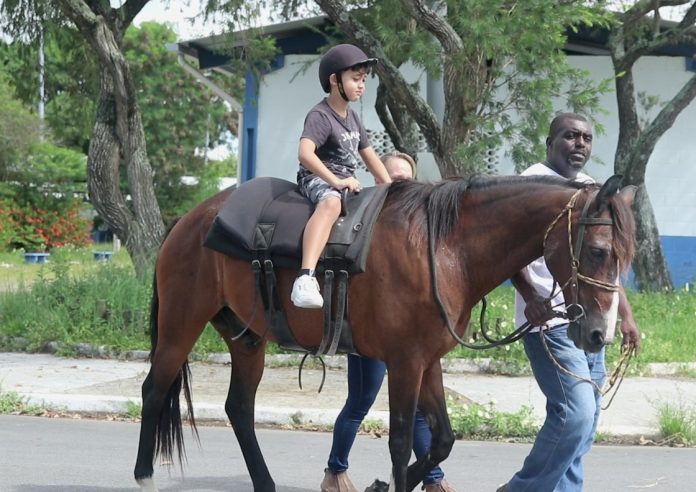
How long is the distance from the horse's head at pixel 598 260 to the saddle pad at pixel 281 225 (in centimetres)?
106

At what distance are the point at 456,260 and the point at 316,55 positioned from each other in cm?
1218

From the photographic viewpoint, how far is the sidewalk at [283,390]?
857 centimetres

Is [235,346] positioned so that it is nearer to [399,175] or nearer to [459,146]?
[399,175]

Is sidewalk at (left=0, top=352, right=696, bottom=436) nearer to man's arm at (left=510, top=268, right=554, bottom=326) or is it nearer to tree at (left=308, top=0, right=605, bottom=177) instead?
tree at (left=308, top=0, right=605, bottom=177)

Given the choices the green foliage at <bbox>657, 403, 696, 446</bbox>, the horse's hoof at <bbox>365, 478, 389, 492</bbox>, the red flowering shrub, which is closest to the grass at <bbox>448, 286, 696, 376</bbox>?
the green foliage at <bbox>657, 403, 696, 446</bbox>

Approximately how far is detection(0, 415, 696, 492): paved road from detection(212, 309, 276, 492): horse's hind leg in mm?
488

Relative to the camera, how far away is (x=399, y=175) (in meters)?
6.35

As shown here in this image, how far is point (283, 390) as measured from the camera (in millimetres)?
9523

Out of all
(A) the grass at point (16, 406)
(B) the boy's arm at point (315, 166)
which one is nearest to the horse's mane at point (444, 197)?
(B) the boy's arm at point (315, 166)

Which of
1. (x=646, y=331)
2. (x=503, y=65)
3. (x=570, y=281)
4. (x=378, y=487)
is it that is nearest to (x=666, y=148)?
(x=646, y=331)

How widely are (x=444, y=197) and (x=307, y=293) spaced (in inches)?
32.3

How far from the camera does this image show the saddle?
17.2 ft

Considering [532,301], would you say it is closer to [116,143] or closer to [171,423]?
[171,423]

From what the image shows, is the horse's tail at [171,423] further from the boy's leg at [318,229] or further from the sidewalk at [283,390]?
the sidewalk at [283,390]
